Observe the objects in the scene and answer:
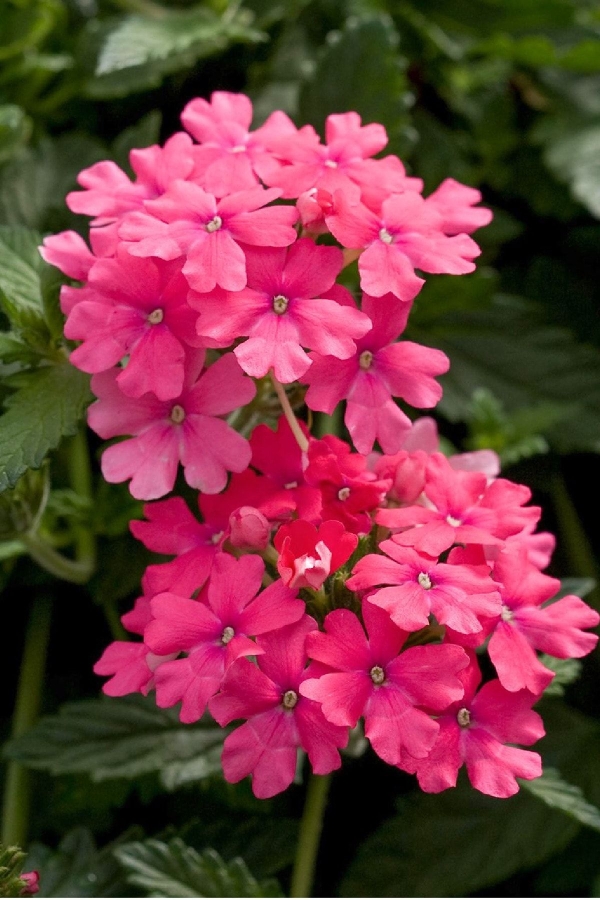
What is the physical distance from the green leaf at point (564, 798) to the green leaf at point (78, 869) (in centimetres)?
42

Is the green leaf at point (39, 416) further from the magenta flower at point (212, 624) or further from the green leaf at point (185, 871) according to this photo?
the green leaf at point (185, 871)

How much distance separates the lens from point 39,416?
30.5 inches

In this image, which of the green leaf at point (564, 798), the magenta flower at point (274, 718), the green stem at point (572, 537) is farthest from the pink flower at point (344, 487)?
the green stem at point (572, 537)

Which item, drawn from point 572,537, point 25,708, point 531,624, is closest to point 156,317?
point 531,624

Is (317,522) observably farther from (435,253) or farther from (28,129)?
(28,129)

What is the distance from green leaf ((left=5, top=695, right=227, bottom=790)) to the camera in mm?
932

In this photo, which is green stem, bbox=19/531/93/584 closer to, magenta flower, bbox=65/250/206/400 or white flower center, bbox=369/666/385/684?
magenta flower, bbox=65/250/206/400

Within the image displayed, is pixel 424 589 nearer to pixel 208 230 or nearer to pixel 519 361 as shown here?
pixel 208 230

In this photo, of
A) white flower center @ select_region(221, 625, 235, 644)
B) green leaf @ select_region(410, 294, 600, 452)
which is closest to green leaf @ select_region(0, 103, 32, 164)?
green leaf @ select_region(410, 294, 600, 452)

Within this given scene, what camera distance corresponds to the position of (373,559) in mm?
678

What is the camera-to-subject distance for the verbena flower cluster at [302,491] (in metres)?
0.66

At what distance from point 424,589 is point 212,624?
16cm

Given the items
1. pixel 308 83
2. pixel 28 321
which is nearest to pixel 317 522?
pixel 28 321

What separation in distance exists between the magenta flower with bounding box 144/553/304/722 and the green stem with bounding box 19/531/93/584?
317mm
